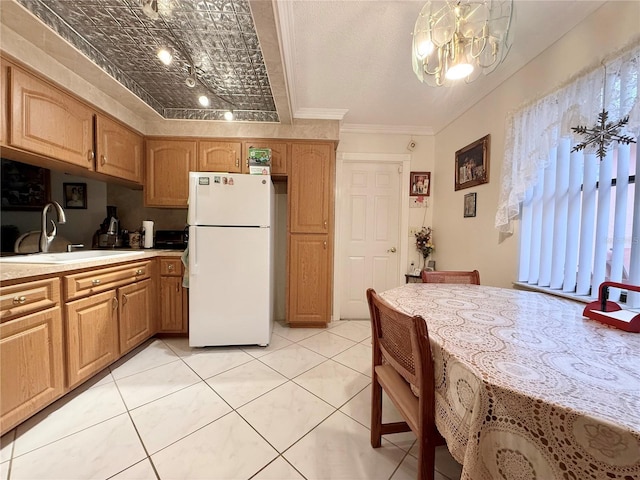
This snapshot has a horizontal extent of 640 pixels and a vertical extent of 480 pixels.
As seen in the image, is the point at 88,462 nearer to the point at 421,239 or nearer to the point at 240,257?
the point at 240,257

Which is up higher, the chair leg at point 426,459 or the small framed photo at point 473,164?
the small framed photo at point 473,164

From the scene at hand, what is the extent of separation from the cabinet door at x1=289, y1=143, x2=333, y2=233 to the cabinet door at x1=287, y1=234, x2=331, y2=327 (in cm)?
15

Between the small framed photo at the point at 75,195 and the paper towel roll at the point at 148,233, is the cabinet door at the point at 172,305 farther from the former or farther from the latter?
the small framed photo at the point at 75,195

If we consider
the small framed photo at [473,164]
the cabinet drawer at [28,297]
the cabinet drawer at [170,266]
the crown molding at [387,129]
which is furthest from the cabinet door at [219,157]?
the small framed photo at [473,164]

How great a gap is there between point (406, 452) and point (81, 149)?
2.92m

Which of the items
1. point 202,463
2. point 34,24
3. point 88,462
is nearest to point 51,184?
point 34,24

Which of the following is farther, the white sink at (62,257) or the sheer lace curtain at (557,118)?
the white sink at (62,257)

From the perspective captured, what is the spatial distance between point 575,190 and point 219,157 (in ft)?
9.44

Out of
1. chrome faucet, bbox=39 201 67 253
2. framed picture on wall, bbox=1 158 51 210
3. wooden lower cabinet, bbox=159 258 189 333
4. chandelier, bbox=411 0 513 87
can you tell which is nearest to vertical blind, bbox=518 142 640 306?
chandelier, bbox=411 0 513 87

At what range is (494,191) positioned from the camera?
6.52 ft

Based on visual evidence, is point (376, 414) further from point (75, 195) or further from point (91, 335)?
point (75, 195)

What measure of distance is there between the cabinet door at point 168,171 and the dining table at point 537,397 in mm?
2645

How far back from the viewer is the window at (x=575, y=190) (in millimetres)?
1181

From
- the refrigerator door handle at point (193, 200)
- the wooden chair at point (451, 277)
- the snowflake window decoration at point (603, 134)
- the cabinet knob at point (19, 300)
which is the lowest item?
the cabinet knob at point (19, 300)
